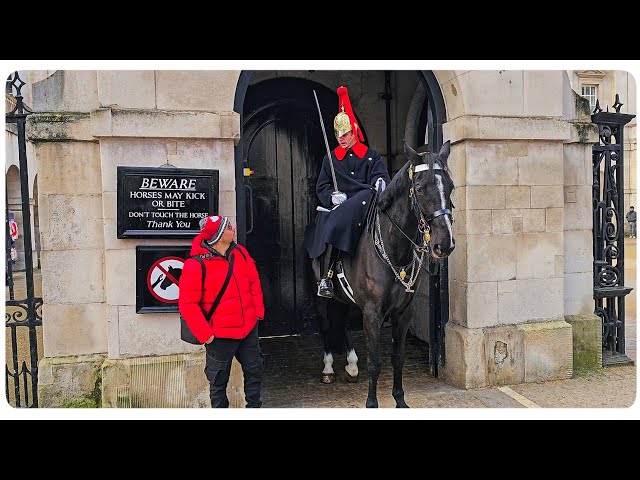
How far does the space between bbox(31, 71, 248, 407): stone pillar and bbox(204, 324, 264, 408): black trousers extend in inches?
31.9

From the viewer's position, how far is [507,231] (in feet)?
18.7

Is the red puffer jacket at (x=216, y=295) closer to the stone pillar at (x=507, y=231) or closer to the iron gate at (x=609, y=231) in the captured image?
the stone pillar at (x=507, y=231)

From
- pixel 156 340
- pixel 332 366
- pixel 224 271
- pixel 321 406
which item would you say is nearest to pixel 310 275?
pixel 332 366

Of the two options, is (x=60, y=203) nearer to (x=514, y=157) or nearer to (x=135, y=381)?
(x=135, y=381)

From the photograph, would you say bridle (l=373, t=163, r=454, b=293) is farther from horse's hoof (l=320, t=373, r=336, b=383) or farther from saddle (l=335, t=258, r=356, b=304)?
horse's hoof (l=320, t=373, r=336, b=383)

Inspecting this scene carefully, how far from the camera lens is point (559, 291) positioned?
5926 mm

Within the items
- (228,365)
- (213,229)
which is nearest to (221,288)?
(213,229)

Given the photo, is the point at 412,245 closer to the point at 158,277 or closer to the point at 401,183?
the point at 401,183

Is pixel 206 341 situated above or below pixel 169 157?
below

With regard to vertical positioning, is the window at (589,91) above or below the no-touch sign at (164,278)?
above

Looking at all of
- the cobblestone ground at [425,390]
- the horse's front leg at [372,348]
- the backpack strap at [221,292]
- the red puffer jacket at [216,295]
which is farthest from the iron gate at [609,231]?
the backpack strap at [221,292]

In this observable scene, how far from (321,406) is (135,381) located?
1750mm

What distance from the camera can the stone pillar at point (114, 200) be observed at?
190 inches

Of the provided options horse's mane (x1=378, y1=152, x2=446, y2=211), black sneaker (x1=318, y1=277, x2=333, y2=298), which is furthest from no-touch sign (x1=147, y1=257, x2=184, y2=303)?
horse's mane (x1=378, y1=152, x2=446, y2=211)
